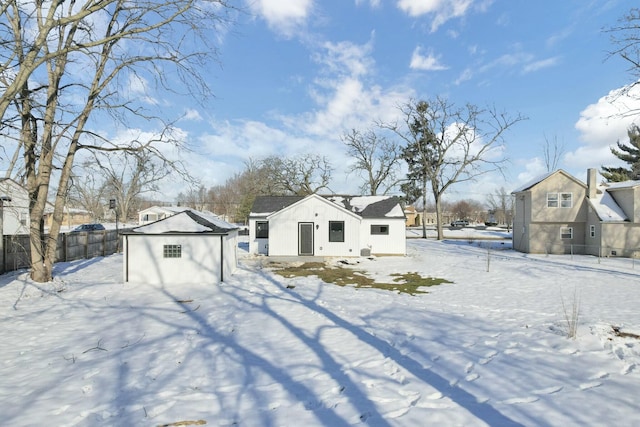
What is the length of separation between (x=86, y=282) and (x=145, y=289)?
9.65 ft

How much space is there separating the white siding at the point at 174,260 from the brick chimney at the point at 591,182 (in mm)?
24974

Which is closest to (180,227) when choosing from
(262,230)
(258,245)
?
(258,245)

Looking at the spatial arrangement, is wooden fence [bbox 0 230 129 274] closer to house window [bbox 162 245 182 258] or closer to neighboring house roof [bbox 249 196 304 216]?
house window [bbox 162 245 182 258]

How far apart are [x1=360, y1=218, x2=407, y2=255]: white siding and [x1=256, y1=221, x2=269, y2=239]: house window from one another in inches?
251

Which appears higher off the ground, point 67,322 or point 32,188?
point 32,188

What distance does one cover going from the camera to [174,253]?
12688mm

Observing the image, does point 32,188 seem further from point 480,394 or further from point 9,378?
point 480,394

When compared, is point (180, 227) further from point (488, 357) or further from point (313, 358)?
point (488, 357)

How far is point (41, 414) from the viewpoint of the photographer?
415 cm

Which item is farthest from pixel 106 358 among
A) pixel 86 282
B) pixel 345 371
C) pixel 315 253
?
pixel 315 253

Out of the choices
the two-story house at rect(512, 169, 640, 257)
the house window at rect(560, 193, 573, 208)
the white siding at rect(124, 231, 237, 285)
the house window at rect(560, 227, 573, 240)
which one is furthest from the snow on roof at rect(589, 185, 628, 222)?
the white siding at rect(124, 231, 237, 285)

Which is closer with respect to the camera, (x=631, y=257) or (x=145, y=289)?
(x=145, y=289)

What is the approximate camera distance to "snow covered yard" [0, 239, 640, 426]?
163 inches

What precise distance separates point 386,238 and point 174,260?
13.8 m
